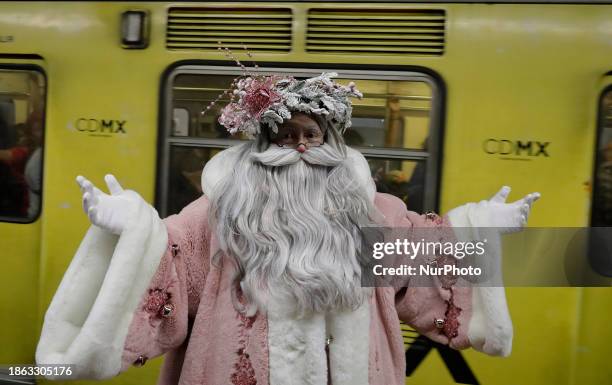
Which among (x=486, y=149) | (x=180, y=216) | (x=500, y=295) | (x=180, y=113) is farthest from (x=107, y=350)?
(x=486, y=149)

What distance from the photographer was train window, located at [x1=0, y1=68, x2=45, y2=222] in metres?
3.12

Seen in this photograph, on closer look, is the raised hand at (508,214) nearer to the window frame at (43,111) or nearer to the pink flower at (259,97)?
the pink flower at (259,97)

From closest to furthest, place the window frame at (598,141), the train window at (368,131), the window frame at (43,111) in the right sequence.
A: the window frame at (598,141) → the train window at (368,131) → the window frame at (43,111)

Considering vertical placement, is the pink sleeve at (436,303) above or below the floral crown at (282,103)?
below

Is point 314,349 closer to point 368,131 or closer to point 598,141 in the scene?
point 368,131

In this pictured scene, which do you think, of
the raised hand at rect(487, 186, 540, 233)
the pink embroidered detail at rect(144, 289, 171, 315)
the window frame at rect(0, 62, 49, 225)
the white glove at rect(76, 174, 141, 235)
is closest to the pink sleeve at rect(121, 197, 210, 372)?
the pink embroidered detail at rect(144, 289, 171, 315)

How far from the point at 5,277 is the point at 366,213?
7.18ft

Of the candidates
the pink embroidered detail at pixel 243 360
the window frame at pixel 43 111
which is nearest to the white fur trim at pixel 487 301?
the pink embroidered detail at pixel 243 360

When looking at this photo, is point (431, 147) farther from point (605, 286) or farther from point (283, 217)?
point (283, 217)

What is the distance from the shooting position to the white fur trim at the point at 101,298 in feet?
5.19

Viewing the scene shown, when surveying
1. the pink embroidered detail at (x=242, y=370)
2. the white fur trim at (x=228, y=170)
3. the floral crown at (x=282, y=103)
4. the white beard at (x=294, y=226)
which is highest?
the floral crown at (x=282, y=103)

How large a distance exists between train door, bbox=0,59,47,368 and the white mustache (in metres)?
1.79

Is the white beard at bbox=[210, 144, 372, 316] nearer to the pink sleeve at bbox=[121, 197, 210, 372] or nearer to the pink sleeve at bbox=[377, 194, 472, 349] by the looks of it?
the pink sleeve at bbox=[121, 197, 210, 372]

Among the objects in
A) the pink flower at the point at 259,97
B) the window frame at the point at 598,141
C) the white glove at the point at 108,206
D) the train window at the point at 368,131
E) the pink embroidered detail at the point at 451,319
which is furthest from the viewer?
the train window at the point at 368,131
